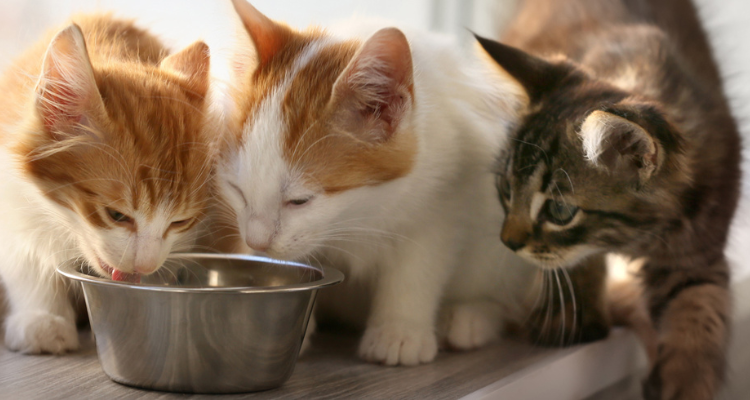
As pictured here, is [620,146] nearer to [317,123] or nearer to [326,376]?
[317,123]

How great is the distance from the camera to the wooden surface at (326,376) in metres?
0.98

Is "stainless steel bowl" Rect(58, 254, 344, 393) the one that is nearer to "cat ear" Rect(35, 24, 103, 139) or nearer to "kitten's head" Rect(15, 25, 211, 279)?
"kitten's head" Rect(15, 25, 211, 279)

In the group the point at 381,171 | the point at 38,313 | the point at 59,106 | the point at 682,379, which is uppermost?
the point at 59,106

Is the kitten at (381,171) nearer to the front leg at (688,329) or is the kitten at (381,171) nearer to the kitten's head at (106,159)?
the kitten's head at (106,159)

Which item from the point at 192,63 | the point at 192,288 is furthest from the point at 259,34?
the point at 192,288

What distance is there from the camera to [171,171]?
1.03m

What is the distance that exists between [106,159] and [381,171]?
44 cm

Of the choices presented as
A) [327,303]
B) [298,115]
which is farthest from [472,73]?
[327,303]

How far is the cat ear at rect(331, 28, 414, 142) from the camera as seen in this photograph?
102 cm

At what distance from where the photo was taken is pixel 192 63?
1.18 meters

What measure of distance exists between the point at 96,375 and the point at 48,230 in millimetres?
263

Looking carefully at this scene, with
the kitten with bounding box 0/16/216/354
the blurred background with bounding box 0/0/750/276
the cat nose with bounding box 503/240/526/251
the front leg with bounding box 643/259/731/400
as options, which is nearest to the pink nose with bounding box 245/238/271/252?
the kitten with bounding box 0/16/216/354

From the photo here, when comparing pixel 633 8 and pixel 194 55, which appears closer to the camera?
pixel 194 55

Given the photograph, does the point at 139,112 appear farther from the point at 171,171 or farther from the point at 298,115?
the point at 298,115
